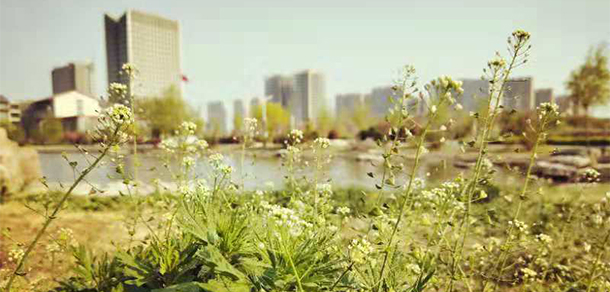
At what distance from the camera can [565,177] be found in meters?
15.3

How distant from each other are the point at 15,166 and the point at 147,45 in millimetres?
162652

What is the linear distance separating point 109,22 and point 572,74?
165383 millimetres

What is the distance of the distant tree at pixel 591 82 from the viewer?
84.6 ft

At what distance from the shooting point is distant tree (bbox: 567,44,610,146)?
84.6ft

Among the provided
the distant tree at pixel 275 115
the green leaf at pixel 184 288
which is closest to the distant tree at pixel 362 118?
the distant tree at pixel 275 115

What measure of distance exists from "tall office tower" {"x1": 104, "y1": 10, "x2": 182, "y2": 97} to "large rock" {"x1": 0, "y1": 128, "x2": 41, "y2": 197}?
140 metres

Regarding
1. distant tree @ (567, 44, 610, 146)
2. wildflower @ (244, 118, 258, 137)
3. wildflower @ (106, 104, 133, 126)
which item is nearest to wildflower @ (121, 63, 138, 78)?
wildflower @ (244, 118, 258, 137)

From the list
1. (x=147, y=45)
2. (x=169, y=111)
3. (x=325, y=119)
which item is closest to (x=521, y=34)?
(x=325, y=119)

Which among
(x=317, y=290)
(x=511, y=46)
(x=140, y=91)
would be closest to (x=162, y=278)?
(x=317, y=290)

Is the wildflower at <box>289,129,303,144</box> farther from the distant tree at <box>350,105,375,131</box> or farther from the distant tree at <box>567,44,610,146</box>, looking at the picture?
the distant tree at <box>350,105,375,131</box>

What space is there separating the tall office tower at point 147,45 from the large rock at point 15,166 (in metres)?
140

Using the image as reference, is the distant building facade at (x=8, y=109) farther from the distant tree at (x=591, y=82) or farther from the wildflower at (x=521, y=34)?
the distant tree at (x=591, y=82)

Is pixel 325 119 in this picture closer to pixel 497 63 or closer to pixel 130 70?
pixel 130 70

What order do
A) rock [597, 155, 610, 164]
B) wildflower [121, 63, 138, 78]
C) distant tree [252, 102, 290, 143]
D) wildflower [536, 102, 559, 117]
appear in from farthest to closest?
distant tree [252, 102, 290, 143] < rock [597, 155, 610, 164] < wildflower [121, 63, 138, 78] < wildflower [536, 102, 559, 117]
